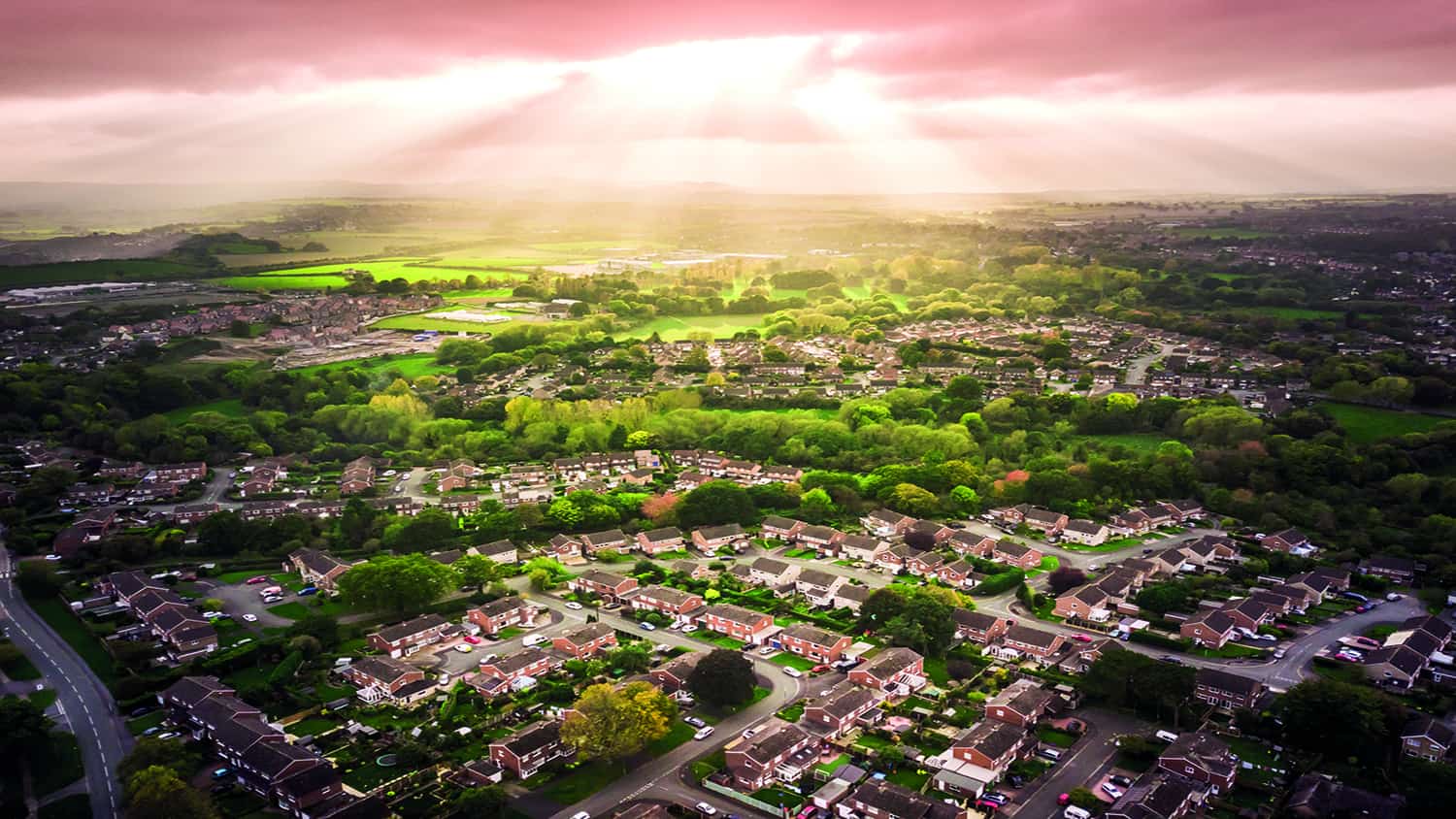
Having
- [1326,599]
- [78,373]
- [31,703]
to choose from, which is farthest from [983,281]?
[31,703]

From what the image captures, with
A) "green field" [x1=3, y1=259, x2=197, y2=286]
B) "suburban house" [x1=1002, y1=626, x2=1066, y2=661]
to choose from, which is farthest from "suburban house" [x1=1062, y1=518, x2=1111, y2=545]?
"green field" [x1=3, y1=259, x2=197, y2=286]

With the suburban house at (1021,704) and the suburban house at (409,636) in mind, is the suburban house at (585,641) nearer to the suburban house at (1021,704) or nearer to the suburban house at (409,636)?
the suburban house at (409,636)

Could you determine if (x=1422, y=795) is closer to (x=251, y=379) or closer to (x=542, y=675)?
(x=542, y=675)

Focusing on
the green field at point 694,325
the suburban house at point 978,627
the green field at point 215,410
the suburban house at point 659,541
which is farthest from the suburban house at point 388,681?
the green field at point 694,325

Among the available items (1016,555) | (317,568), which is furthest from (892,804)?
(317,568)

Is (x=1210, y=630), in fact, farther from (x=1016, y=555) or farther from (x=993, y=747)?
(x=993, y=747)

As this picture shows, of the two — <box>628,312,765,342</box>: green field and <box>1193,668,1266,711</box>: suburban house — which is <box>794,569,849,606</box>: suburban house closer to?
<box>1193,668,1266,711</box>: suburban house
